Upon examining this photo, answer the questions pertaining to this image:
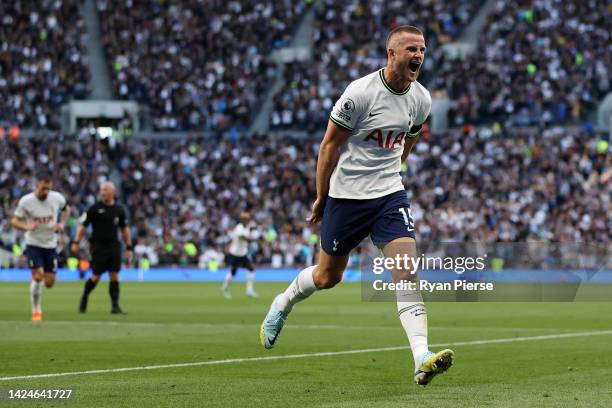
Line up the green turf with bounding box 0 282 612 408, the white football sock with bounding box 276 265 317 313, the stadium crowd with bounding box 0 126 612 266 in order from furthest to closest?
1. the stadium crowd with bounding box 0 126 612 266
2. the white football sock with bounding box 276 265 317 313
3. the green turf with bounding box 0 282 612 408

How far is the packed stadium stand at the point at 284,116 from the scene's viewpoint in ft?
147

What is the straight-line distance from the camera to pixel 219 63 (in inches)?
2114

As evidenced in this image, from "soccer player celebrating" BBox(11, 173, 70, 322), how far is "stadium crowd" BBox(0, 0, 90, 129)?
103 feet

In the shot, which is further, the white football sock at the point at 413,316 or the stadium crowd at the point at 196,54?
the stadium crowd at the point at 196,54

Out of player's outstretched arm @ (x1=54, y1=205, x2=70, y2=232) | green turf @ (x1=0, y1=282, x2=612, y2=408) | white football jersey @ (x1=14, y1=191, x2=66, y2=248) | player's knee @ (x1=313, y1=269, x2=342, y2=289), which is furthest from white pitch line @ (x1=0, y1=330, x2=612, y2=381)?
white football jersey @ (x1=14, y1=191, x2=66, y2=248)

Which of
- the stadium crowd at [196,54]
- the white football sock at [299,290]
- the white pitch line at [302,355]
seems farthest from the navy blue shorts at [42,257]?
the stadium crowd at [196,54]

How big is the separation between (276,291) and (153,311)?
34.1 feet

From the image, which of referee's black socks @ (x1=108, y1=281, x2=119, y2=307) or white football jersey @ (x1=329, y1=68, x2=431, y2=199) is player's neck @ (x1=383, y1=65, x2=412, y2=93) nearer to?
white football jersey @ (x1=329, y1=68, x2=431, y2=199)

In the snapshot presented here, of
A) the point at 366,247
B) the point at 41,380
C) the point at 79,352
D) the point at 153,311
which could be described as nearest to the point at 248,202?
the point at 366,247

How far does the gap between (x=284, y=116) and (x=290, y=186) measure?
15.9ft

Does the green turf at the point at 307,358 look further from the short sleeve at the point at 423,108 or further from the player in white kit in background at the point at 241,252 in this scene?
the player in white kit in background at the point at 241,252

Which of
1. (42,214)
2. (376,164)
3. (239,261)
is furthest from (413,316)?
(239,261)

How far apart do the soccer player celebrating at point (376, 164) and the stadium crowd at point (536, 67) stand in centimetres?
3842

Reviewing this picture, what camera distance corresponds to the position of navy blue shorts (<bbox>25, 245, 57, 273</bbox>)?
20578 millimetres
